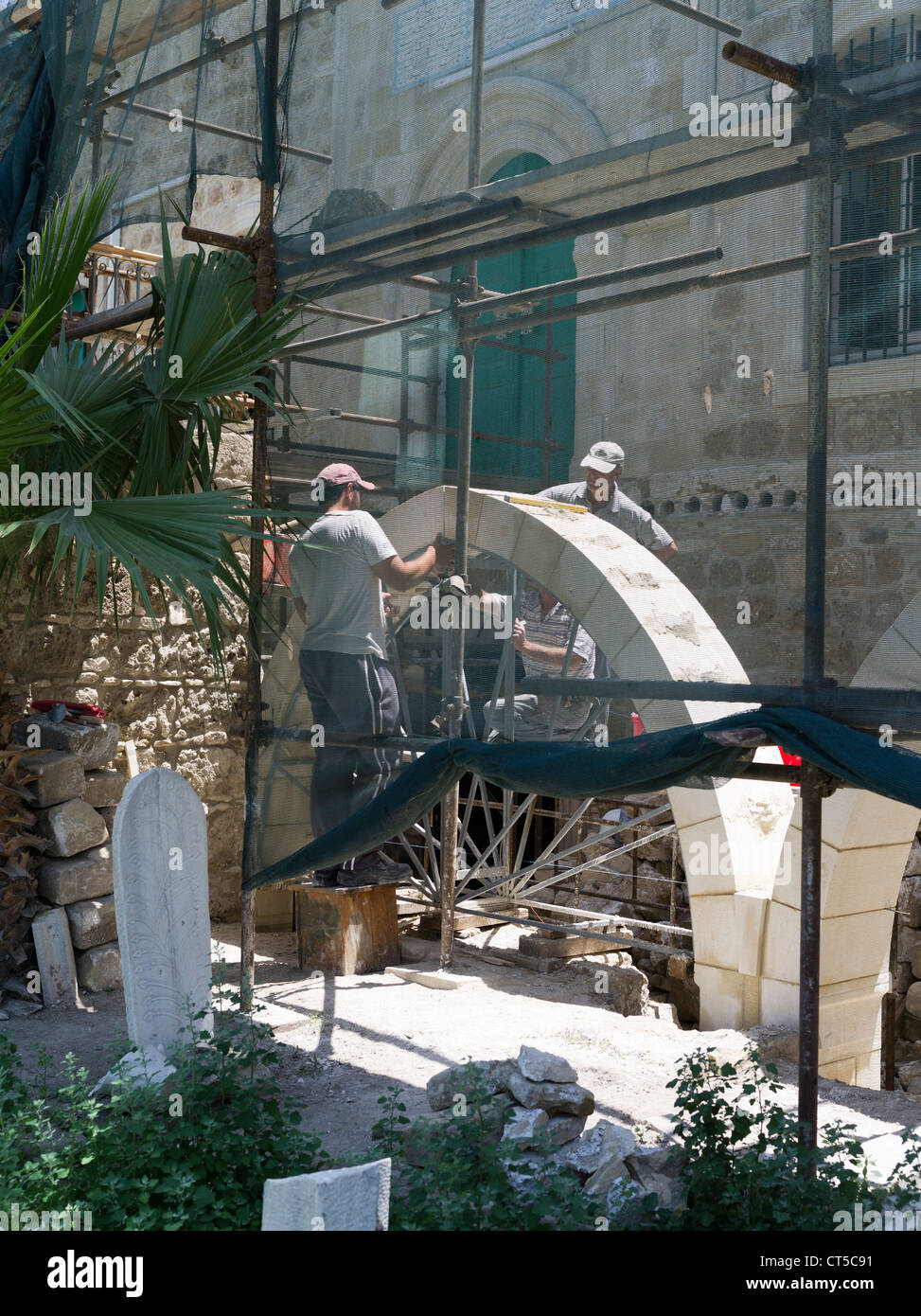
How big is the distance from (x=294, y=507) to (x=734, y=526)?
283 cm

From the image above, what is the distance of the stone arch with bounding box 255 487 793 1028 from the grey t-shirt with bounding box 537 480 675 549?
0.03 m

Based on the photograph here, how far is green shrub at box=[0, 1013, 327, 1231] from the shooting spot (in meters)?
3.65

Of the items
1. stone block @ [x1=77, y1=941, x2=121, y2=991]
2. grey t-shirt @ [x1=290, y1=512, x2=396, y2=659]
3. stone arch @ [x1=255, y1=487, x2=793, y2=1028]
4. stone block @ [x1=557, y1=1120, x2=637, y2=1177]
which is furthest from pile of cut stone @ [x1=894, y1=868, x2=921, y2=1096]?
stone block @ [x1=77, y1=941, x2=121, y2=991]

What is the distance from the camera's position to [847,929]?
5445 mm

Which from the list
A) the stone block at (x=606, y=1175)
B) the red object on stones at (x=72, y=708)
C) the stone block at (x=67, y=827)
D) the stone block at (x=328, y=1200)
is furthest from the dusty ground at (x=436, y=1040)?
the stone block at (x=328, y=1200)

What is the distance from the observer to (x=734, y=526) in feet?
14.0

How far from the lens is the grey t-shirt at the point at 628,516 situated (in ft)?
15.0

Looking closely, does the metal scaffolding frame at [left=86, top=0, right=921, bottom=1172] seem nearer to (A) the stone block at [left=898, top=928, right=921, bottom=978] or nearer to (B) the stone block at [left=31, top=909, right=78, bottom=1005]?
(B) the stone block at [left=31, top=909, right=78, bottom=1005]

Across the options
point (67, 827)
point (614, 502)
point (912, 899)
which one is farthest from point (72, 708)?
point (912, 899)

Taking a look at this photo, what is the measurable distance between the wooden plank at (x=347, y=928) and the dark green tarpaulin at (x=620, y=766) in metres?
1.38
